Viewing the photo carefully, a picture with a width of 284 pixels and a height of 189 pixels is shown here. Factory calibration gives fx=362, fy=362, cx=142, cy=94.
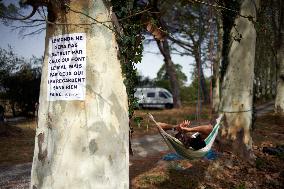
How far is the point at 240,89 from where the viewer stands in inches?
A: 335

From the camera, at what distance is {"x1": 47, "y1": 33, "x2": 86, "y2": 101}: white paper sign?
2791 mm

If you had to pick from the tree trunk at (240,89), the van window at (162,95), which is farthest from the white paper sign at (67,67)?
the van window at (162,95)

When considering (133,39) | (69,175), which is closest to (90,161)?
(69,175)

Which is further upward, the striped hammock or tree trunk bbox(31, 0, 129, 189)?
tree trunk bbox(31, 0, 129, 189)

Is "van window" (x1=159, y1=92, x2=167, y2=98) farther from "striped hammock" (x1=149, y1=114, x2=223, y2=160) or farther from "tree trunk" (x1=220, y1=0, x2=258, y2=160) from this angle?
"striped hammock" (x1=149, y1=114, x2=223, y2=160)

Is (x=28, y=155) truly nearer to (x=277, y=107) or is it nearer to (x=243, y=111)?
(x=243, y=111)

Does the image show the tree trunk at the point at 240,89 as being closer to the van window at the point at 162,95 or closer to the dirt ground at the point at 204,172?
the dirt ground at the point at 204,172

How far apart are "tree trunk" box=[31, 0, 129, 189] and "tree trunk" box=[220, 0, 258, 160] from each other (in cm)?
611

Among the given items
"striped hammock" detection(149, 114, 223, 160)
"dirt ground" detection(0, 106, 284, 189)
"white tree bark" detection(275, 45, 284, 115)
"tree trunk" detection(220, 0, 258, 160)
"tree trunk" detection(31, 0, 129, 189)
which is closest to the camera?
"tree trunk" detection(31, 0, 129, 189)

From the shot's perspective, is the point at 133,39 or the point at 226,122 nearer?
the point at 133,39

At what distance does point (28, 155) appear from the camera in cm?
1058

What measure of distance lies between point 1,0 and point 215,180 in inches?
232

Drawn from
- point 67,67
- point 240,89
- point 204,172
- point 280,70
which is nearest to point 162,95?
point 280,70

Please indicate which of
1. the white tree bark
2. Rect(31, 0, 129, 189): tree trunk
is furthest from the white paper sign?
the white tree bark
